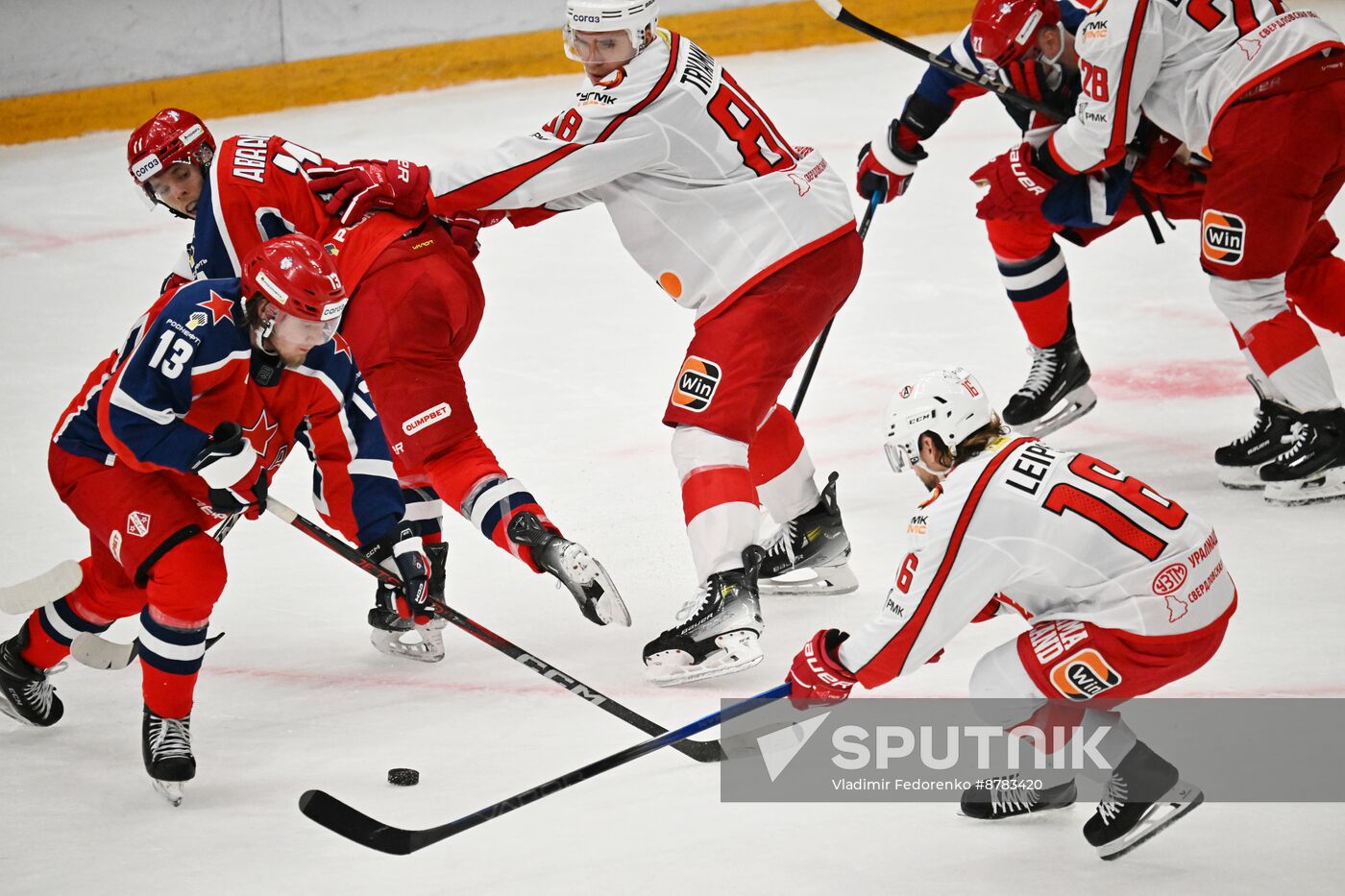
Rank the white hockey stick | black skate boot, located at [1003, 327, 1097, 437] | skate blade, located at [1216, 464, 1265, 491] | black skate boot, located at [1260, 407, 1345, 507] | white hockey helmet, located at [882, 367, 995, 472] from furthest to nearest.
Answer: black skate boot, located at [1003, 327, 1097, 437], skate blade, located at [1216, 464, 1265, 491], black skate boot, located at [1260, 407, 1345, 507], the white hockey stick, white hockey helmet, located at [882, 367, 995, 472]

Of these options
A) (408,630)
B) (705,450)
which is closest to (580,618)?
(408,630)

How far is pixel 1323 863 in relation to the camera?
2.50m

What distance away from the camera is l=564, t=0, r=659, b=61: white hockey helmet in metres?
3.35

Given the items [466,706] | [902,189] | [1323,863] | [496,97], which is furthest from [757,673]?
[496,97]

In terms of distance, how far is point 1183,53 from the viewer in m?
3.97

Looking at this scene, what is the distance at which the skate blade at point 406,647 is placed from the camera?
3.57 m

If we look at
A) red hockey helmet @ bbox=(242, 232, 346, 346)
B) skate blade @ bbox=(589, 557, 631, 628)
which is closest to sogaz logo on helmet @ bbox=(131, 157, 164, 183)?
red hockey helmet @ bbox=(242, 232, 346, 346)

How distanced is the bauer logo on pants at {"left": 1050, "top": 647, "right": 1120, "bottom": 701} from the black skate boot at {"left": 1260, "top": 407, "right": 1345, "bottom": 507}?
Result: 168 cm

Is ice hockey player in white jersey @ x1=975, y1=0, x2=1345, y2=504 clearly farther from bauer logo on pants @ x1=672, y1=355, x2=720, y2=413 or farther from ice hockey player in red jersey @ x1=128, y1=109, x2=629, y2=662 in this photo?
ice hockey player in red jersey @ x1=128, y1=109, x2=629, y2=662

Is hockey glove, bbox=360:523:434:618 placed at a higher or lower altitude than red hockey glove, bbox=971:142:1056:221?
lower

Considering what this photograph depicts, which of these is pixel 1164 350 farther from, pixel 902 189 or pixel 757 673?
pixel 757 673

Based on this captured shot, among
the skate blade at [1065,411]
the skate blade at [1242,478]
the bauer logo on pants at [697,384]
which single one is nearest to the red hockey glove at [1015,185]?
the skate blade at [1065,411]

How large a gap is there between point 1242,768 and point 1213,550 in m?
0.47

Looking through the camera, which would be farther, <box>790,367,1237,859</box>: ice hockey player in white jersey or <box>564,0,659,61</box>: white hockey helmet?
<box>564,0,659,61</box>: white hockey helmet
